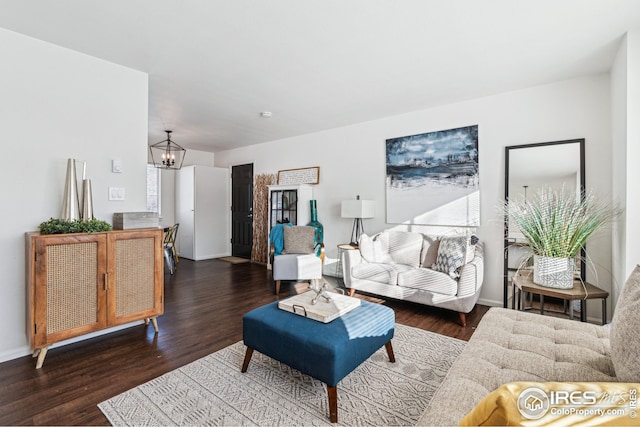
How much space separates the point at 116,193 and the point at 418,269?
3191 millimetres

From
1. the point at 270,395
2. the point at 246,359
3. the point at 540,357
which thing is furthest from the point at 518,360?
the point at 246,359

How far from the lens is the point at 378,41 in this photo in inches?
94.2

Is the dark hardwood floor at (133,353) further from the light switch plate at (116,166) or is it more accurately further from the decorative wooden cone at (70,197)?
the light switch plate at (116,166)

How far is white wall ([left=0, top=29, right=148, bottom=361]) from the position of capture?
229 centimetres

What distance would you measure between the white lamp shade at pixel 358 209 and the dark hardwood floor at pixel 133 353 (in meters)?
1.16

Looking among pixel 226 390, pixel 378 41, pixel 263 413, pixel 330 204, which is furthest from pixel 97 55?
pixel 330 204

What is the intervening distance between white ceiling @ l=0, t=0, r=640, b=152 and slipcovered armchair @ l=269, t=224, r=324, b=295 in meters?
1.93

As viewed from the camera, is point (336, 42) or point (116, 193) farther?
point (116, 193)

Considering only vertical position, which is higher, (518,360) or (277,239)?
(277,239)

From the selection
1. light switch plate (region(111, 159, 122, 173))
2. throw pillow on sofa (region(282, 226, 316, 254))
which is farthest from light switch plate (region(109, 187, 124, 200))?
throw pillow on sofa (region(282, 226, 316, 254))

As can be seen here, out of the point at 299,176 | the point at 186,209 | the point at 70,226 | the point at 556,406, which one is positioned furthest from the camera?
the point at 186,209

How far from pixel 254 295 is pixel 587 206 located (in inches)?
147

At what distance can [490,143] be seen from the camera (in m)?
3.55

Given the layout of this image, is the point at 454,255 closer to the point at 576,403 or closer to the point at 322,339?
the point at 322,339
